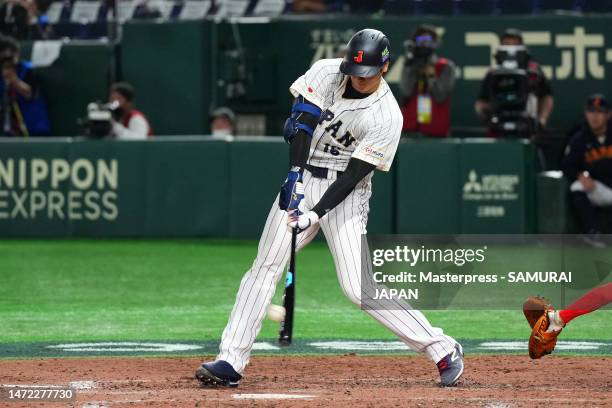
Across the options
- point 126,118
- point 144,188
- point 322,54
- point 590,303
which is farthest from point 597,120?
point 590,303

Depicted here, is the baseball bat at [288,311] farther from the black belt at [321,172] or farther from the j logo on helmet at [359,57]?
the j logo on helmet at [359,57]

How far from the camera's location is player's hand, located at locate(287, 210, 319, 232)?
253 inches

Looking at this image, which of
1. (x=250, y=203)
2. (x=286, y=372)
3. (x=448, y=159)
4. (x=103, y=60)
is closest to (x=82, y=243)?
(x=250, y=203)

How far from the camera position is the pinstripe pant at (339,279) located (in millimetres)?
6594

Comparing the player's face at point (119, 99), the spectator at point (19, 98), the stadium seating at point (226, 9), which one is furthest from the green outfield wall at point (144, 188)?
the stadium seating at point (226, 9)

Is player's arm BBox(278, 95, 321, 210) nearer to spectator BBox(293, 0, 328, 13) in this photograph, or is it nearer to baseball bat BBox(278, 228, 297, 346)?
baseball bat BBox(278, 228, 297, 346)

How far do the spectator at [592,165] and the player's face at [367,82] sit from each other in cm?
709

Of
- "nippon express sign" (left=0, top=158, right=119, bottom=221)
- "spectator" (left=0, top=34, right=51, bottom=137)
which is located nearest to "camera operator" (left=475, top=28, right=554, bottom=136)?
"nippon express sign" (left=0, top=158, right=119, bottom=221)

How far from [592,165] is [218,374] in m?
7.68

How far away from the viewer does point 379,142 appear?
6.53 m

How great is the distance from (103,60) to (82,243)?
2.77 metres

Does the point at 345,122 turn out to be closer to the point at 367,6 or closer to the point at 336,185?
the point at 336,185

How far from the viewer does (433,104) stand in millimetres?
13914
